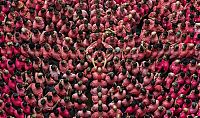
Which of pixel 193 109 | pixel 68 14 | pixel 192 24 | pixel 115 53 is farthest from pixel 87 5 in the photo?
pixel 193 109

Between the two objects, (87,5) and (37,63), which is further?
(87,5)

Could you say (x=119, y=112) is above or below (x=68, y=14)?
below

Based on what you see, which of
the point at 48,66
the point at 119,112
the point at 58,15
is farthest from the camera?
the point at 58,15

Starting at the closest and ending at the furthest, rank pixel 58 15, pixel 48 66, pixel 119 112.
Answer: pixel 119 112
pixel 48 66
pixel 58 15

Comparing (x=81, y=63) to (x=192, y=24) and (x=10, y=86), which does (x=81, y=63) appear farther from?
(x=192, y=24)

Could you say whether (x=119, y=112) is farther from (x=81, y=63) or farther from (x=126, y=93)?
(x=81, y=63)

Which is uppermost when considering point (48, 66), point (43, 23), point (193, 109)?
point (43, 23)
